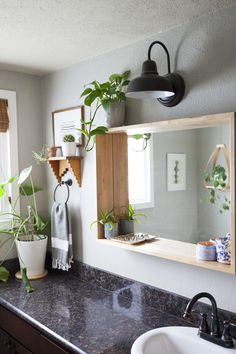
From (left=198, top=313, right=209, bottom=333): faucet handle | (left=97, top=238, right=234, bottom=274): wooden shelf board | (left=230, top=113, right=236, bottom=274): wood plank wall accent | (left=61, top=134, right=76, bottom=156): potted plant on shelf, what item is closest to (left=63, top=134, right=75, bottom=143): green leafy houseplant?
(left=61, top=134, right=76, bottom=156): potted plant on shelf

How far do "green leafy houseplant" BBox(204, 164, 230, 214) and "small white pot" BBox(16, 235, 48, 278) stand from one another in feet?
4.20

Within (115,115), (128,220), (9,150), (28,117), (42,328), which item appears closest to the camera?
(42,328)

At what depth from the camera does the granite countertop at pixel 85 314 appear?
1575mm

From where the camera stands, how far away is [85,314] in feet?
6.06

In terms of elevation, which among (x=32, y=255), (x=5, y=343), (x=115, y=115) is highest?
(x=115, y=115)

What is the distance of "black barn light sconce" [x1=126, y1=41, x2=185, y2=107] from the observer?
1548mm

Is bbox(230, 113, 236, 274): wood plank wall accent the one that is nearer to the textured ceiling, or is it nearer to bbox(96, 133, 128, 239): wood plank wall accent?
the textured ceiling

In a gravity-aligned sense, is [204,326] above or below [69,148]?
below

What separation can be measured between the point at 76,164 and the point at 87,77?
58 cm

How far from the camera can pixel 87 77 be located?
2.29 meters

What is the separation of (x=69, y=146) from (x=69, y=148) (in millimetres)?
13

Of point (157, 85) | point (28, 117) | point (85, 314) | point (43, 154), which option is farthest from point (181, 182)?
point (28, 117)

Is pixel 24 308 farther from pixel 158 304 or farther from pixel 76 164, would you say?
pixel 76 164

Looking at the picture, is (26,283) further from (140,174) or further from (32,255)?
(140,174)
